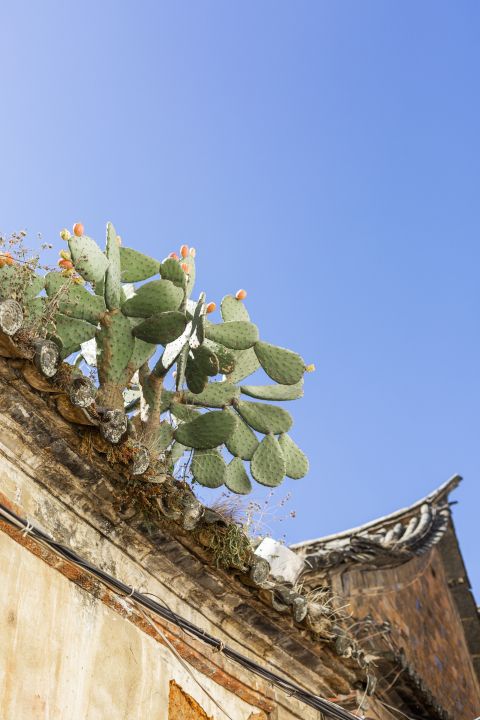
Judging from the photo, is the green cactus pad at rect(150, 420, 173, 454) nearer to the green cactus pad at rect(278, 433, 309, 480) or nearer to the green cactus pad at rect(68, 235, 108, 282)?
the green cactus pad at rect(278, 433, 309, 480)

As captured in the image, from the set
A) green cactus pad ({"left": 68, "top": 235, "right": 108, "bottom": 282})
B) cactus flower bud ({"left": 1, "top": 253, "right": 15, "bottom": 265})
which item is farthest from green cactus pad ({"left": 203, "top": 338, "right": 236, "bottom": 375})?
cactus flower bud ({"left": 1, "top": 253, "right": 15, "bottom": 265})

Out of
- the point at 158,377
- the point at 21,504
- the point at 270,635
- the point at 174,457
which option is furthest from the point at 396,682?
the point at 21,504

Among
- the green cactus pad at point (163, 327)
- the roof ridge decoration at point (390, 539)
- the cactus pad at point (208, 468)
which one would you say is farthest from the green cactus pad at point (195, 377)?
the roof ridge decoration at point (390, 539)

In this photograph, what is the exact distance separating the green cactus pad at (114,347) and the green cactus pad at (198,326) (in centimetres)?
38

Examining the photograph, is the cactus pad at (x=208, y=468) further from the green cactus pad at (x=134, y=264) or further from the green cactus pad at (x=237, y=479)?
the green cactus pad at (x=134, y=264)

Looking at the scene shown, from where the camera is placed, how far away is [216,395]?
4551mm

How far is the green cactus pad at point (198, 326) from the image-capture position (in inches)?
158

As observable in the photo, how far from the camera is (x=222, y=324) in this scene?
14.2ft

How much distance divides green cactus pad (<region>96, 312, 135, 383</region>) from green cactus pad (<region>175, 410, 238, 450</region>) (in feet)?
1.88

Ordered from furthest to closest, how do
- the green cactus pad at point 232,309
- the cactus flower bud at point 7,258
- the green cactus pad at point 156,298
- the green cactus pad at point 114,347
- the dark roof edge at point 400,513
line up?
the dark roof edge at point 400,513 < the green cactus pad at point 232,309 < the green cactus pad at point 114,347 < the green cactus pad at point 156,298 < the cactus flower bud at point 7,258

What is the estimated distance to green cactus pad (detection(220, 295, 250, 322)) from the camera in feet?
15.5

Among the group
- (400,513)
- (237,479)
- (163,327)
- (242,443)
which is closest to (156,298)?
(163,327)

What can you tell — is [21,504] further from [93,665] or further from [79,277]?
[79,277]

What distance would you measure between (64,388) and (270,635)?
2.42 metres
